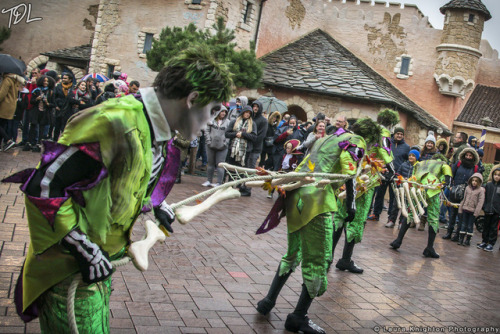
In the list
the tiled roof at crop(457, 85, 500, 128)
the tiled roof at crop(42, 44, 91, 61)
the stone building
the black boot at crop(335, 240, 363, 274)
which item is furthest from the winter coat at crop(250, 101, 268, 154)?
the tiled roof at crop(457, 85, 500, 128)

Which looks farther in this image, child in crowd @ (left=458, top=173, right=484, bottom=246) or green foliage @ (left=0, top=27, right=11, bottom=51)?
green foliage @ (left=0, top=27, right=11, bottom=51)

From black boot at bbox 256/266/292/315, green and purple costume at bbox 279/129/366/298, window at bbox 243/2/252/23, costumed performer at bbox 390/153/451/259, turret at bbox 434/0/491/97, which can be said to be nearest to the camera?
green and purple costume at bbox 279/129/366/298

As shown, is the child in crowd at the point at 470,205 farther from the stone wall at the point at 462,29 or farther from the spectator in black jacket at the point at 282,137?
the stone wall at the point at 462,29

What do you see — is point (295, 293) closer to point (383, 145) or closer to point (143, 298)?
point (143, 298)

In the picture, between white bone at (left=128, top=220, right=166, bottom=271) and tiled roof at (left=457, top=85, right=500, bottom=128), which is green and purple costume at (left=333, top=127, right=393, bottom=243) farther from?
tiled roof at (left=457, top=85, right=500, bottom=128)

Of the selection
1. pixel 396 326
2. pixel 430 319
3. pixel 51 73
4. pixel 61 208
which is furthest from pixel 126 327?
pixel 51 73

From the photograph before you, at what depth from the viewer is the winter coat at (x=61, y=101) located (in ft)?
41.5

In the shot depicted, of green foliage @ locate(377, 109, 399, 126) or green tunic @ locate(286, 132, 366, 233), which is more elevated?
green foliage @ locate(377, 109, 399, 126)

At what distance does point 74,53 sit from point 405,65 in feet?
59.0

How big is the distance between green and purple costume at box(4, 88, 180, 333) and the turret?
26385mm

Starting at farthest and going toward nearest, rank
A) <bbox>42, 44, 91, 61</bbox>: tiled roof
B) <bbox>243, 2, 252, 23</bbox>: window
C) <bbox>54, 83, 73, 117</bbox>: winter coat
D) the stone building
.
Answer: <bbox>42, 44, 91, 61</bbox>: tiled roof, <bbox>243, 2, 252, 23</bbox>: window, the stone building, <bbox>54, 83, 73, 117</bbox>: winter coat

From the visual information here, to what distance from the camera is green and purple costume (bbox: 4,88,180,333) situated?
2145mm

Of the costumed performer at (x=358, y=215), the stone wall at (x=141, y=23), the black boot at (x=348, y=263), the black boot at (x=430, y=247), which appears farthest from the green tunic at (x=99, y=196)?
the stone wall at (x=141, y=23)

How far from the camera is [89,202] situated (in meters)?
2.18
